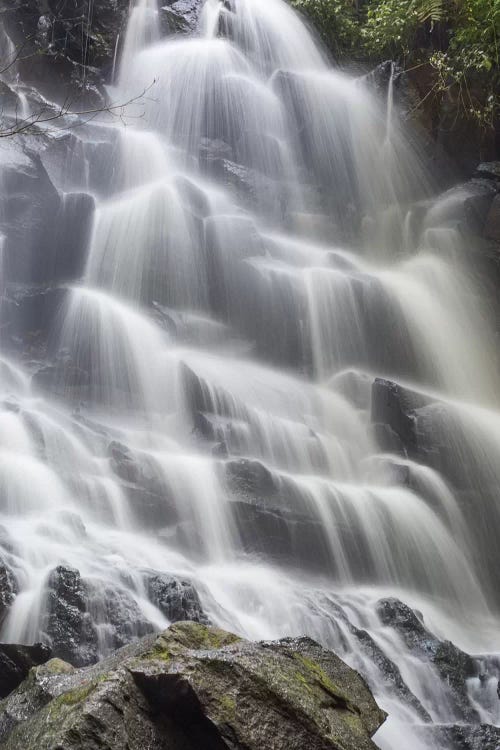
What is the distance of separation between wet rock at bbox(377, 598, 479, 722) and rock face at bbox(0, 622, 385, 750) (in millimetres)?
2680

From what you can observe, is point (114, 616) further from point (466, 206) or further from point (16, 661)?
point (466, 206)

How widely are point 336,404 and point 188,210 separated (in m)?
5.30

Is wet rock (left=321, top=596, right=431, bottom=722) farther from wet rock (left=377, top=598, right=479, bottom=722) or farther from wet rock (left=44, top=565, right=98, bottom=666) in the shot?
wet rock (left=44, top=565, right=98, bottom=666)

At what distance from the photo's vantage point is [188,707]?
3.22 metres

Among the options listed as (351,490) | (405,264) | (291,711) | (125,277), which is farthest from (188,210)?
(291,711)

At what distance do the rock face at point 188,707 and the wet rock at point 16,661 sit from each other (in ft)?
2.74

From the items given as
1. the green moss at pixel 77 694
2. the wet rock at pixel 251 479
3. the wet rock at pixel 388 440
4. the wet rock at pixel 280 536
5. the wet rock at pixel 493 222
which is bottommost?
the wet rock at pixel 280 536

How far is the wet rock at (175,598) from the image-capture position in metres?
5.80

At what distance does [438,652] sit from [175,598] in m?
2.58

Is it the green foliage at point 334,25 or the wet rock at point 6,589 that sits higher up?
the green foliage at point 334,25

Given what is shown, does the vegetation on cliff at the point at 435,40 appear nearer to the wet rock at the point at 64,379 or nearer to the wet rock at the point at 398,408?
the wet rock at the point at 398,408

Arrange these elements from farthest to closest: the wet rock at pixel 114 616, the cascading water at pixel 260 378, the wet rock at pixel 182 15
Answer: the wet rock at pixel 182 15 < the cascading water at pixel 260 378 < the wet rock at pixel 114 616

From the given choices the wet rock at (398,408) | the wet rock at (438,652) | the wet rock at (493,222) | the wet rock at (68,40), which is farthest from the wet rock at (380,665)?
the wet rock at (68,40)

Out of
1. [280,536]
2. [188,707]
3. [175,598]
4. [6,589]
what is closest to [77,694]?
[188,707]
